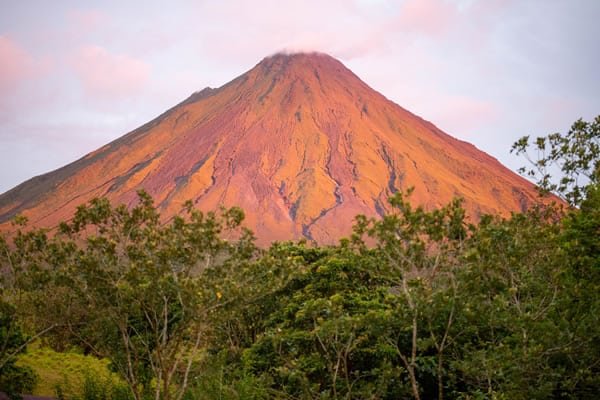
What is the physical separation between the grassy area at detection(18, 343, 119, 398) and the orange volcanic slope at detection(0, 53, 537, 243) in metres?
68.9

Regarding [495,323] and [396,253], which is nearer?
[495,323]

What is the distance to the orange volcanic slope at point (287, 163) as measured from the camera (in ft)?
347

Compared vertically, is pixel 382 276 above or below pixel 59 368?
above

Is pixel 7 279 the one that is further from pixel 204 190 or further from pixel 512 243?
pixel 204 190

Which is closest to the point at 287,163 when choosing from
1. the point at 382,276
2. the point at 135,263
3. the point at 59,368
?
the point at 59,368

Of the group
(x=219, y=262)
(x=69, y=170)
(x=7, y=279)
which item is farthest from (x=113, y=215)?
(x=69, y=170)

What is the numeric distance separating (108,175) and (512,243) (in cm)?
12533

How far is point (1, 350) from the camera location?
38.9ft

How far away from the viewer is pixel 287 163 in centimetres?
12006

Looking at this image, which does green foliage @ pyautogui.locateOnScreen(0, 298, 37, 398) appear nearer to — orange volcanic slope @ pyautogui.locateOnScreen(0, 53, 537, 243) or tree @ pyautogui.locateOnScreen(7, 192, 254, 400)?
tree @ pyautogui.locateOnScreen(7, 192, 254, 400)

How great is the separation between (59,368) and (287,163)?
3944 inches

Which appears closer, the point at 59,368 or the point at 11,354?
the point at 11,354

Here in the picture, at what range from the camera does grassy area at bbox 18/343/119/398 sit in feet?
58.7

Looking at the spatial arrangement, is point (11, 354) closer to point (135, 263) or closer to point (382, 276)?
point (135, 263)
